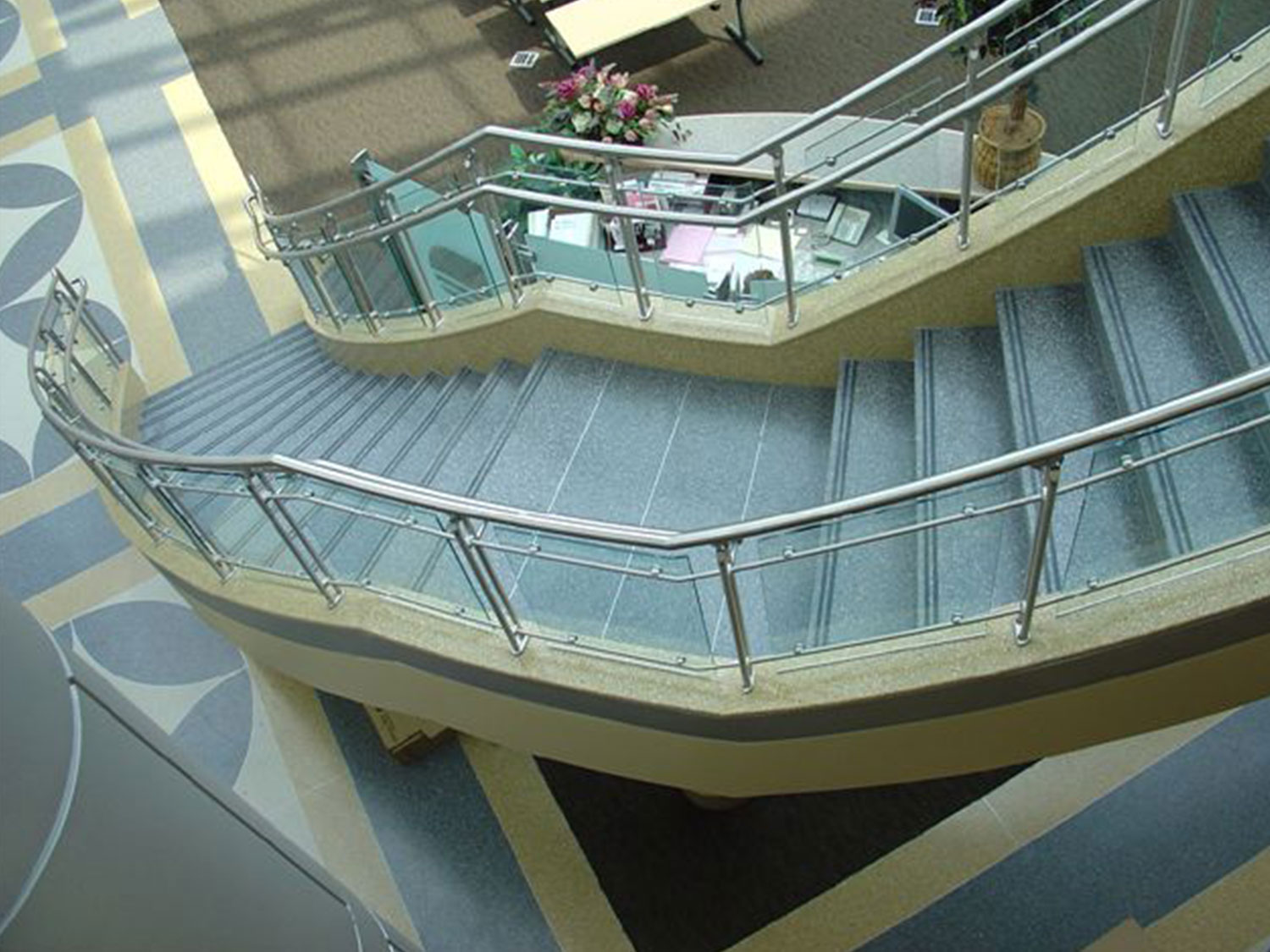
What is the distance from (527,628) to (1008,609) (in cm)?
146

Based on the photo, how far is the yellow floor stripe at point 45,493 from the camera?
685cm

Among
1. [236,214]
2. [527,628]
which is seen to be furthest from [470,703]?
[236,214]

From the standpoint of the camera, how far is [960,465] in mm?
3926

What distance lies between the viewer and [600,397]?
500cm

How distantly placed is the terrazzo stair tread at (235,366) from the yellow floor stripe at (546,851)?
9.21ft

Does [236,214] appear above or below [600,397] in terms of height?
above

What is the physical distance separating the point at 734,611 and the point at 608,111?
4634mm

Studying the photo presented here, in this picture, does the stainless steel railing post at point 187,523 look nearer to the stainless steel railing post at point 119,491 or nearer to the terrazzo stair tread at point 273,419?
the stainless steel railing post at point 119,491

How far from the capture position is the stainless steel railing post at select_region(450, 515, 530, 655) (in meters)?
3.48

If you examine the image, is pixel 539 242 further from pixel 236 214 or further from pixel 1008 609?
pixel 236 214

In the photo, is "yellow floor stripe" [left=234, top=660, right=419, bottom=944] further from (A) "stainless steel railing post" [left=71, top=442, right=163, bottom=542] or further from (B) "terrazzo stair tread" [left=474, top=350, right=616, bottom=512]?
(B) "terrazzo stair tread" [left=474, top=350, right=616, bottom=512]

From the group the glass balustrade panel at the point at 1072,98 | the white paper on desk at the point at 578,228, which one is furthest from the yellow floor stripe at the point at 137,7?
the glass balustrade panel at the point at 1072,98

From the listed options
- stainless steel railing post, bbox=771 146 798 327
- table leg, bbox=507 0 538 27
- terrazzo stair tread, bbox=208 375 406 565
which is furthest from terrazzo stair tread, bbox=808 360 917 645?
table leg, bbox=507 0 538 27

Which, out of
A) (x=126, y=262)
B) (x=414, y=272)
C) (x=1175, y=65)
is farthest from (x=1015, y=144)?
(x=126, y=262)
